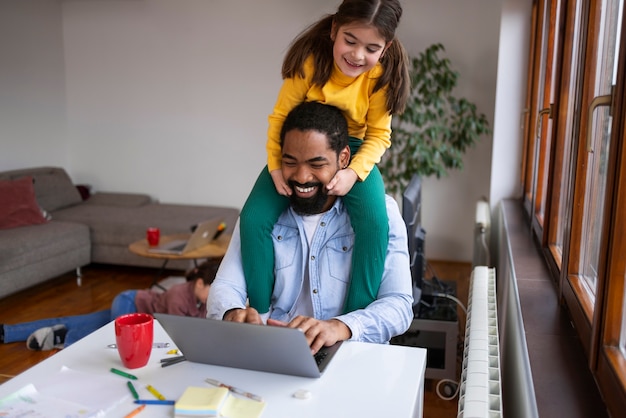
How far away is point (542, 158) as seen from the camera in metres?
3.01

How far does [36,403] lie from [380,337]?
32.0 inches

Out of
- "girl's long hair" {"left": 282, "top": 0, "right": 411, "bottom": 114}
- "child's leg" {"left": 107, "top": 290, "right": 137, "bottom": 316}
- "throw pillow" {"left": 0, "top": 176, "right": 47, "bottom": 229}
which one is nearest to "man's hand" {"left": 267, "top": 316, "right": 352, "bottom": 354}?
"girl's long hair" {"left": 282, "top": 0, "right": 411, "bottom": 114}

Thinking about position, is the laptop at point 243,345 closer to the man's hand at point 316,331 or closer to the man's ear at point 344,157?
the man's hand at point 316,331

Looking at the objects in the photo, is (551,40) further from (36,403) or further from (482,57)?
(36,403)

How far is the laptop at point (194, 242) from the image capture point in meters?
3.71

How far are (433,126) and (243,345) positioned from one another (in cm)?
374

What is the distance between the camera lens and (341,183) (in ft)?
5.27

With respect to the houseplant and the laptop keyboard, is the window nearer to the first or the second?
the houseplant

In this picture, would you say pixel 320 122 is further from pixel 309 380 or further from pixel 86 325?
pixel 86 325

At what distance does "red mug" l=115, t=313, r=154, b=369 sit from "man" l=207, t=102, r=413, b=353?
1.00ft

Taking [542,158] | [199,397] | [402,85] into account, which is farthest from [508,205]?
[199,397]

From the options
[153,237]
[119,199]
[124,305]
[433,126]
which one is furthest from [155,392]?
[119,199]

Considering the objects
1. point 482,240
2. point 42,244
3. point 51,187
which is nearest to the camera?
point 482,240

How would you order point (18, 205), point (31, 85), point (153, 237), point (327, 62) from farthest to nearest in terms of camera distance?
point (31, 85) → point (18, 205) → point (153, 237) → point (327, 62)
